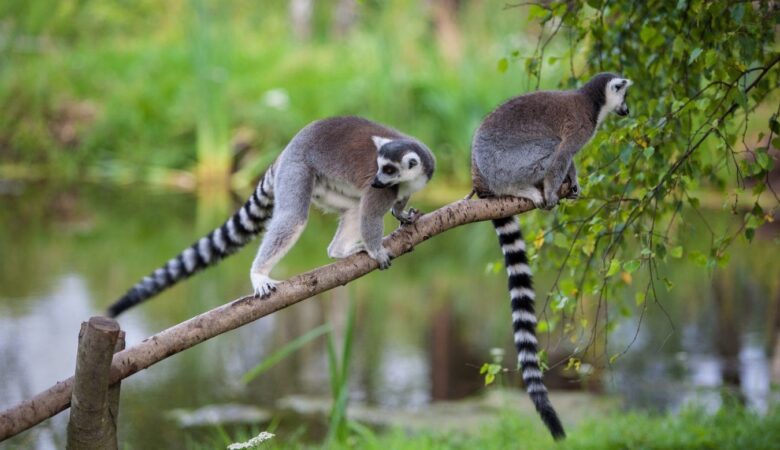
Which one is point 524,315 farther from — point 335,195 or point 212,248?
point 212,248

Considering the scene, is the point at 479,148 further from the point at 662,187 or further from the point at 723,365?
the point at 723,365

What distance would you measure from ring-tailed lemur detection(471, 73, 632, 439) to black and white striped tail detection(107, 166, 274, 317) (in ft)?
3.45

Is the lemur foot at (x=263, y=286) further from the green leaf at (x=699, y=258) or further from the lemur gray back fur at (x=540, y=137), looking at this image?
the green leaf at (x=699, y=258)

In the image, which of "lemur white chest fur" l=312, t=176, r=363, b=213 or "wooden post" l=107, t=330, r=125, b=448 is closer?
"wooden post" l=107, t=330, r=125, b=448

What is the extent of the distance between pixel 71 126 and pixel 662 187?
1610 cm

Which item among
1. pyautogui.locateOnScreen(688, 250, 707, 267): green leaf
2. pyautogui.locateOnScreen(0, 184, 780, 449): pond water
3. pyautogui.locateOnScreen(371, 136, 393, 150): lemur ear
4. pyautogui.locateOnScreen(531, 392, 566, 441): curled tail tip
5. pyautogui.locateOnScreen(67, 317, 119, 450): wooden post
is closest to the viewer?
pyautogui.locateOnScreen(67, 317, 119, 450): wooden post

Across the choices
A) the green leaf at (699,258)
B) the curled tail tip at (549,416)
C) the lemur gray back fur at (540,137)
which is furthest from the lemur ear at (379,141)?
the green leaf at (699,258)

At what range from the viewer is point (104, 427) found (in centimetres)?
425

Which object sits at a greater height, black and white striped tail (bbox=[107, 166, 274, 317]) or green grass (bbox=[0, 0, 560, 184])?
green grass (bbox=[0, 0, 560, 184])

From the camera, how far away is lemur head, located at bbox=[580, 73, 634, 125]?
4.97 meters

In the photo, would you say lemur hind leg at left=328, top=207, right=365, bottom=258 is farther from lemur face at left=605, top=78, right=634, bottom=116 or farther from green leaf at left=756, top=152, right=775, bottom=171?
green leaf at left=756, top=152, right=775, bottom=171

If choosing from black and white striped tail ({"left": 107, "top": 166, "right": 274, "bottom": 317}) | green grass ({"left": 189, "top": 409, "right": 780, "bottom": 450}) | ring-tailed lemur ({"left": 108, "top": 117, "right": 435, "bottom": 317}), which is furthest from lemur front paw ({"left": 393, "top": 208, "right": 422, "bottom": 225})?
green grass ({"left": 189, "top": 409, "right": 780, "bottom": 450})

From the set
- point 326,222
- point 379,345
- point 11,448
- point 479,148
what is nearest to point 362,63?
point 326,222

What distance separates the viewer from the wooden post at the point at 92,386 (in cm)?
404
